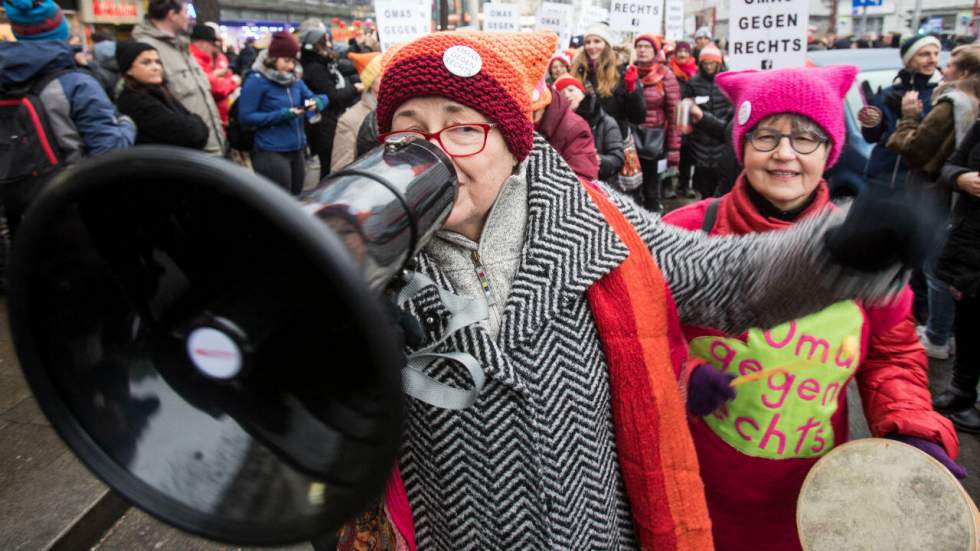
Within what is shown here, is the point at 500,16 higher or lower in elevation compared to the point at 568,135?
higher

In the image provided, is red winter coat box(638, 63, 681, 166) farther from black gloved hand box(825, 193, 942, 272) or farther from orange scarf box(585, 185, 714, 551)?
black gloved hand box(825, 193, 942, 272)

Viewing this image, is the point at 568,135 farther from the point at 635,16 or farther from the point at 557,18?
the point at 557,18

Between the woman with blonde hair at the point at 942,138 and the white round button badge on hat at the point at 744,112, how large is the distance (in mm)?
2298

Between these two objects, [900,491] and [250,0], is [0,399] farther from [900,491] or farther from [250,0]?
[250,0]

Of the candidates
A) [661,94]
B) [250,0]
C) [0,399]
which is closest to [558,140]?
[0,399]

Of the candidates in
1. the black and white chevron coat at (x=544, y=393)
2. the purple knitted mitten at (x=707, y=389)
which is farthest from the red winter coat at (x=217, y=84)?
the black and white chevron coat at (x=544, y=393)

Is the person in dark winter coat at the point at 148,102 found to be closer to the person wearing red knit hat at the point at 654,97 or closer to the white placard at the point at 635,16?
the person wearing red knit hat at the point at 654,97

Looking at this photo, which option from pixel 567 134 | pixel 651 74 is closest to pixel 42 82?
pixel 567 134

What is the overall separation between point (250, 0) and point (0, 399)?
2799 cm

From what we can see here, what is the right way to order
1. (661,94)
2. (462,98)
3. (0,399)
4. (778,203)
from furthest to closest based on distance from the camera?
(661,94) < (0,399) < (778,203) < (462,98)

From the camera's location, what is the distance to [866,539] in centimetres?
156

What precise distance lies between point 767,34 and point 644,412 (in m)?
2.72

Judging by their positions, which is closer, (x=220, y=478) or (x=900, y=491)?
(x=220, y=478)

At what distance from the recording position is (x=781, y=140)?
1.84 m
